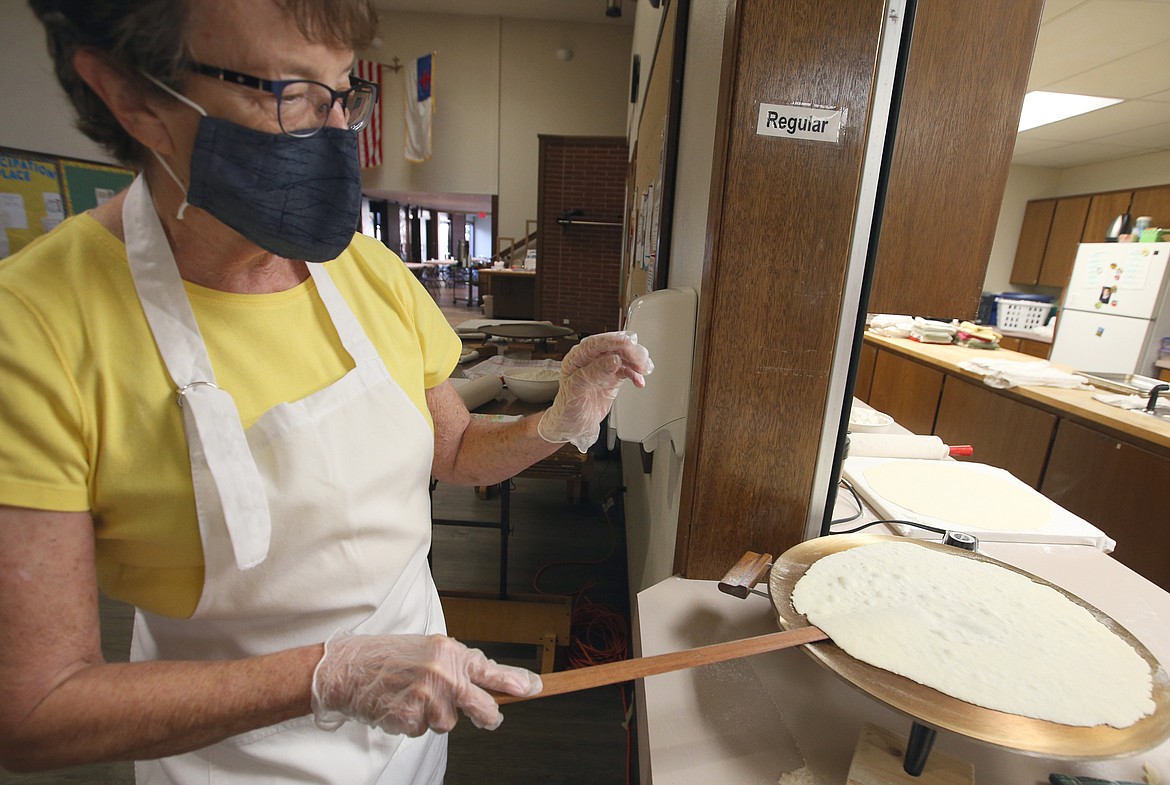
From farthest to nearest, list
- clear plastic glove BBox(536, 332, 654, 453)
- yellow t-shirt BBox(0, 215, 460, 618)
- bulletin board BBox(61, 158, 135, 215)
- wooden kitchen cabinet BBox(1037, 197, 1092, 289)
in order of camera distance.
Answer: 1. wooden kitchen cabinet BBox(1037, 197, 1092, 289)
2. bulletin board BBox(61, 158, 135, 215)
3. clear plastic glove BBox(536, 332, 654, 453)
4. yellow t-shirt BBox(0, 215, 460, 618)

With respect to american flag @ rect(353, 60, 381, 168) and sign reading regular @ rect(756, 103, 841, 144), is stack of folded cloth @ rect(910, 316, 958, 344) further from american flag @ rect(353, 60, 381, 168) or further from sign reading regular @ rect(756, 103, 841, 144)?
american flag @ rect(353, 60, 381, 168)

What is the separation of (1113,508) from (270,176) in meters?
3.53

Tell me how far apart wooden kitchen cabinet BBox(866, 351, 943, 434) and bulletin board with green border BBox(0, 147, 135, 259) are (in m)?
5.75

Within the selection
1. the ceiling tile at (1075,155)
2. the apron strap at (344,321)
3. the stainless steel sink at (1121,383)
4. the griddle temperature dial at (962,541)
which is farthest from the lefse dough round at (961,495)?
the ceiling tile at (1075,155)

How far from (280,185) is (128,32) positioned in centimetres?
19

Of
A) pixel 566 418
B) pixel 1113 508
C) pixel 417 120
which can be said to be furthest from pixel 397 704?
pixel 417 120

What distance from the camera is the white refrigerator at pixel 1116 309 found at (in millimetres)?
4656

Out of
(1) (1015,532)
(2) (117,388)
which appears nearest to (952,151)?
(1) (1015,532)

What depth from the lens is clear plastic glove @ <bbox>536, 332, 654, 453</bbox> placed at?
3.02ft

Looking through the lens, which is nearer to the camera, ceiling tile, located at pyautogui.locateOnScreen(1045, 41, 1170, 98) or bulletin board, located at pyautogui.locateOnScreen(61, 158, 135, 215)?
ceiling tile, located at pyautogui.locateOnScreen(1045, 41, 1170, 98)

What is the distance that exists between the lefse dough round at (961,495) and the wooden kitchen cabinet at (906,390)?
2.64 meters

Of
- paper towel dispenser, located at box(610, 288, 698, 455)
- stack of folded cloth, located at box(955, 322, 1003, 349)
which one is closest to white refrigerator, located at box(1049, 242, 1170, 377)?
stack of folded cloth, located at box(955, 322, 1003, 349)

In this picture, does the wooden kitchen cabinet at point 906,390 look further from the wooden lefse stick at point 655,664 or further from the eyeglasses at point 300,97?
the eyeglasses at point 300,97

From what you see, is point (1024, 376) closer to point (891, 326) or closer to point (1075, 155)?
point (891, 326)
